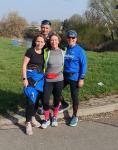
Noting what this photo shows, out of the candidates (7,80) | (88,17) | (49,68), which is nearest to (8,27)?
(88,17)

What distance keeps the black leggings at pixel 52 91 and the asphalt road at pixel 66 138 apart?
39cm

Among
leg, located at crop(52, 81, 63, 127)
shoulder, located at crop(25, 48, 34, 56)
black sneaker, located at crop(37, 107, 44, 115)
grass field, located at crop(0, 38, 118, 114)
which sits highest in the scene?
shoulder, located at crop(25, 48, 34, 56)

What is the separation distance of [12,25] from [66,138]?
49.7 metres

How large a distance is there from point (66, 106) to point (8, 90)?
1723mm

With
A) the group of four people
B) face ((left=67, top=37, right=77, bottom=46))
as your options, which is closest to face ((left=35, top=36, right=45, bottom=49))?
the group of four people

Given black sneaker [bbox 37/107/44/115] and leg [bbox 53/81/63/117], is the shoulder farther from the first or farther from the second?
black sneaker [bbox 37/107/44/115]

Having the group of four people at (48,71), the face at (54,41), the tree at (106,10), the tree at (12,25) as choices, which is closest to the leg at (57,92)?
the group of four people at (48,71)

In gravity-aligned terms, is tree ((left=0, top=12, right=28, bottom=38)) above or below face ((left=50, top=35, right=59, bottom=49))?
below

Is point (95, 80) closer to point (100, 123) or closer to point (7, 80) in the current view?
point (7, 80)

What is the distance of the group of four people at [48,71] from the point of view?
6605 mm

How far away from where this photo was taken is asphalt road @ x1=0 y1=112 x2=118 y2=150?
589 cm

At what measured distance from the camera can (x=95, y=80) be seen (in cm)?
998

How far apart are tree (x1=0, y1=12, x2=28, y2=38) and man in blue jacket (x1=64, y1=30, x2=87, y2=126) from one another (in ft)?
150

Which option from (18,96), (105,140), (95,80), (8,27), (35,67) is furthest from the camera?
(8,27)
